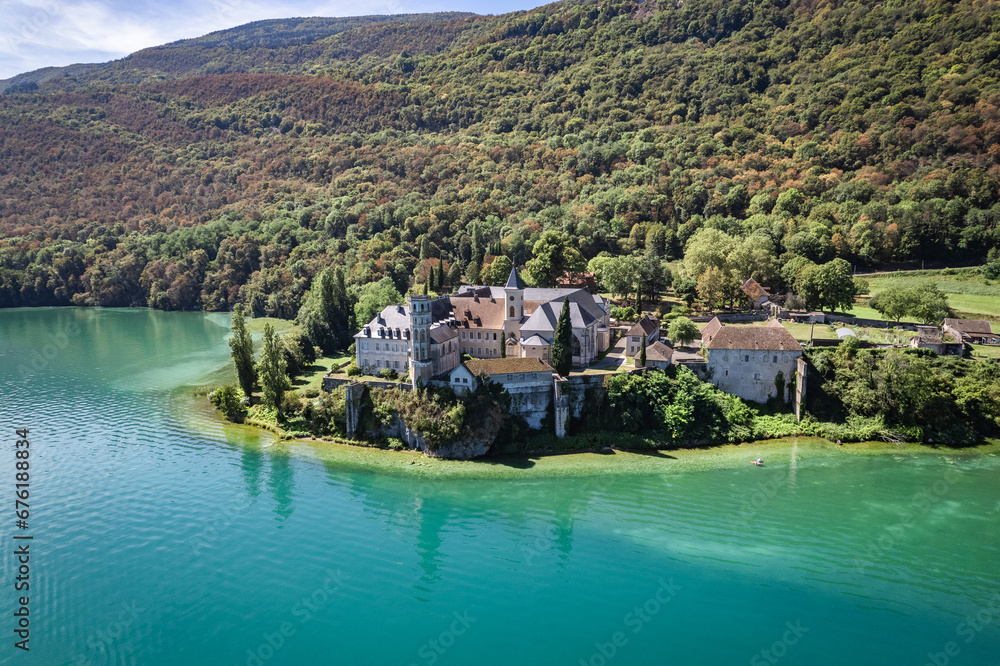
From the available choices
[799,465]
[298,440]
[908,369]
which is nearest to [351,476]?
[298,440]

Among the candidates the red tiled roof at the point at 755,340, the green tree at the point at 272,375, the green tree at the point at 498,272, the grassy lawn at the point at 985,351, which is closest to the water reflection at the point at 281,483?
the green tree at the point at 272,375

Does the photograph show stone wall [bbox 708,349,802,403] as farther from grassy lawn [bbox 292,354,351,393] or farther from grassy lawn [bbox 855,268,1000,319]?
grassy lawn [bbox 292,354,351,393]

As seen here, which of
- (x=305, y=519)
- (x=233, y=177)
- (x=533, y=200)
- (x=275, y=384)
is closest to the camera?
(x=305, y=519)

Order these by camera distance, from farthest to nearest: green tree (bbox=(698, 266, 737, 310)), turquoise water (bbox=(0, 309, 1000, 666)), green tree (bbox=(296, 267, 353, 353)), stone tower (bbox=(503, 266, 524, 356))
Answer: green tree (bbox=(296, 267, 353, 353)), green tree (bbox=(698, 266, 737, 310)), stone tower (bbox=(503, 266, 524, 356)), turquoise water (bbox=(0, 309, 1000, 666))

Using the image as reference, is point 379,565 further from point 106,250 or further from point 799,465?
point 106,250

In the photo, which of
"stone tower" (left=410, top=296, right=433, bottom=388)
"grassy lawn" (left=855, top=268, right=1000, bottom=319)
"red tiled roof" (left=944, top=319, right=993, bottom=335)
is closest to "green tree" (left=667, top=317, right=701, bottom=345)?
"grassy lawn" (left=855, top=268, right=1000, bottom=319)
